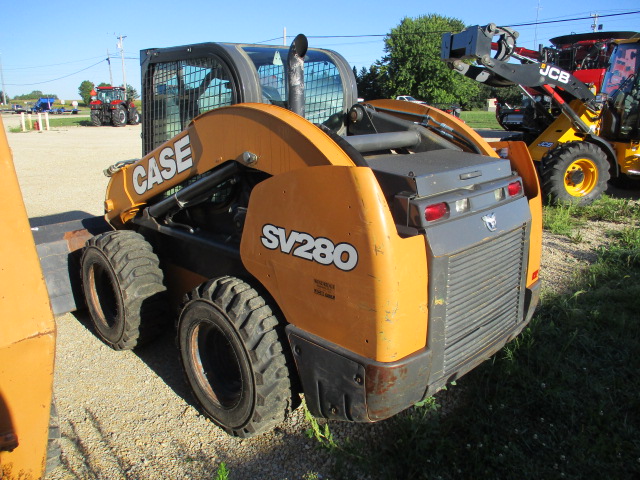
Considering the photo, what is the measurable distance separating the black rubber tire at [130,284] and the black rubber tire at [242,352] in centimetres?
63

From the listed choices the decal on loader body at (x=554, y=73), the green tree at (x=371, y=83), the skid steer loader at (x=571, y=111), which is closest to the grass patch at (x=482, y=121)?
the green tree at (x=371, y=83)

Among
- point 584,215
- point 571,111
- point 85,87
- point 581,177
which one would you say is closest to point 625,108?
point 571,111

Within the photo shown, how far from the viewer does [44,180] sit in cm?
1077

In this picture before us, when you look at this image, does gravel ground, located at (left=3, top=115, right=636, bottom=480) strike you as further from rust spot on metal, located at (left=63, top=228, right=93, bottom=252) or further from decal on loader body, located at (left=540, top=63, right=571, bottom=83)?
decal on loader body, located at (left=540, top=63, right=571, bottom=83)

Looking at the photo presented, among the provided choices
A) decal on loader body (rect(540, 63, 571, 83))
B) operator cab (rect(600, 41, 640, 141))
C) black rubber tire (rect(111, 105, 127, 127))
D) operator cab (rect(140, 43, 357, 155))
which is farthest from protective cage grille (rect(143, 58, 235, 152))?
black rubber tire (rect(111, 105, 127, 127))

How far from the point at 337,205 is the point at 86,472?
1795 mm

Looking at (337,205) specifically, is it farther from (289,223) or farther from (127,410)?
(127,410)

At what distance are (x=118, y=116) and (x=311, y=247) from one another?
31725 mm

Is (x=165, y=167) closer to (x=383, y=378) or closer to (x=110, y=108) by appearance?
(x=383, y=378)

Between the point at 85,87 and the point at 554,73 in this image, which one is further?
the point at 85,87

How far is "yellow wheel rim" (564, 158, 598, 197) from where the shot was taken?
23.5ft

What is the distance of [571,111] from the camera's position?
752cm

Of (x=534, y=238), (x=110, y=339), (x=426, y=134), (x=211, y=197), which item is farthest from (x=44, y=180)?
(x=534, y=238)

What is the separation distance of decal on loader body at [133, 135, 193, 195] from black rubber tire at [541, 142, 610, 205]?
5.68 metres
